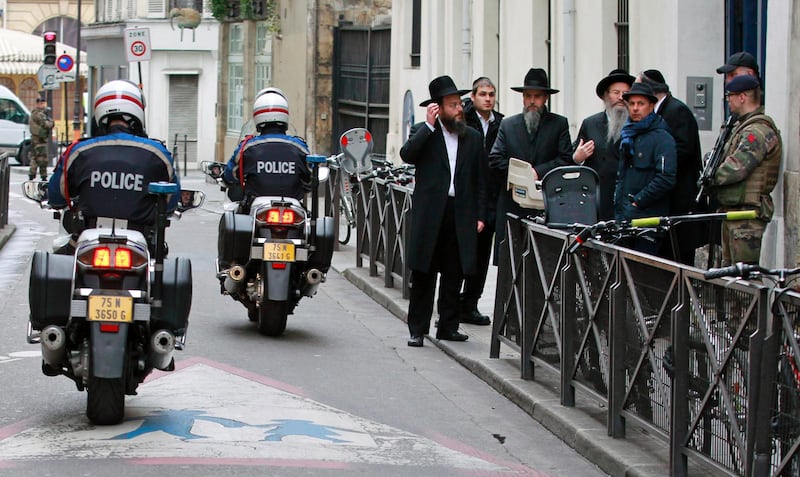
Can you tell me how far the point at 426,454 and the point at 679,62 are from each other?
24.1 ft

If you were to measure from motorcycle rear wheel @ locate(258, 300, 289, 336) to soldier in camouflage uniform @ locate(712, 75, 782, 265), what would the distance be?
3.26 metres

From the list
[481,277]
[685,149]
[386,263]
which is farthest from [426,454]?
[386,263]

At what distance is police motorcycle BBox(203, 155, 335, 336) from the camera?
11.1 meters

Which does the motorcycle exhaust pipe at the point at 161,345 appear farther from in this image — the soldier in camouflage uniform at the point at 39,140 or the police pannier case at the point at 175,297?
the soldier in camouflage uniform at the point at 39,140

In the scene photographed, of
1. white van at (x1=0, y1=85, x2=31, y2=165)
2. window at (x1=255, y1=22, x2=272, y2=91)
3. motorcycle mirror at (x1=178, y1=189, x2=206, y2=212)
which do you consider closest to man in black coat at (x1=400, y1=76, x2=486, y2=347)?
motorcycle mirror at (x1=178, y1=189, x2=206, y2=212)

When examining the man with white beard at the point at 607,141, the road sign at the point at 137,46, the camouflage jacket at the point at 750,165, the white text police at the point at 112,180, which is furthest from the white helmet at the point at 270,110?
the road sign at the point at 137,46

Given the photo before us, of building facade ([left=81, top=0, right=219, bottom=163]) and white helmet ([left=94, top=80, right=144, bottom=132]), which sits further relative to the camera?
building facade ([left=81, top=0, right=219, bottom=163])

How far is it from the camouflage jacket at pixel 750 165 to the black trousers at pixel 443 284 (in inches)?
82.1

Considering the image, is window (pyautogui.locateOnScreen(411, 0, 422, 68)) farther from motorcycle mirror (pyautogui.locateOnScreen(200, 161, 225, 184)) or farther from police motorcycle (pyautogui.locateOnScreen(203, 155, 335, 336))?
police motorcycle (pyautogui.locateOnScreen(203, 155, 335, 336))

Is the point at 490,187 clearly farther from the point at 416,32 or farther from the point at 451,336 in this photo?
the point at 416,32

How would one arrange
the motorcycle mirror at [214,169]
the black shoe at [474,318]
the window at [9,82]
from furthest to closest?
1. the window at [9,82]
2. the motorcycle mirror at [214,169]
3. the black shoe at [474,318]

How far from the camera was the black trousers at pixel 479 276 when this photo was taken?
12.0 m

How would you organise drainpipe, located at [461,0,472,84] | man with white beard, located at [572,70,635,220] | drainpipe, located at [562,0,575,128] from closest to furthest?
man with white beard, located at [572,70,635,220], drainpipe, located at [562,0,575,128], drainpipe, located at [461,0,472,84]

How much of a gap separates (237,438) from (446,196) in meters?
3.87
